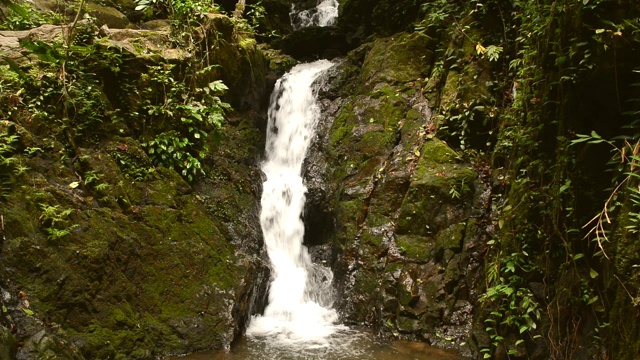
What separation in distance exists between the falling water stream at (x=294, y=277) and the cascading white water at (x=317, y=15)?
320cm

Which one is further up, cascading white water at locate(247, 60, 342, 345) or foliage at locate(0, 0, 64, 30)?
foliage at locate(0, 0, 64, 30)

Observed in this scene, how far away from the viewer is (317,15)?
15312mm

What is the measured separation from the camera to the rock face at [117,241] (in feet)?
16.1

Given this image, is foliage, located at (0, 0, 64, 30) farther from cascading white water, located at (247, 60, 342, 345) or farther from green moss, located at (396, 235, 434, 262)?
green moss, located at (396, 235, 434, 262)

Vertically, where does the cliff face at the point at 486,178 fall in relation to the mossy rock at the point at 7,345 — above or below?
above

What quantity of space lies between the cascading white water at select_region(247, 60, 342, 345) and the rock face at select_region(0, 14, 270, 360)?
1.57 ft

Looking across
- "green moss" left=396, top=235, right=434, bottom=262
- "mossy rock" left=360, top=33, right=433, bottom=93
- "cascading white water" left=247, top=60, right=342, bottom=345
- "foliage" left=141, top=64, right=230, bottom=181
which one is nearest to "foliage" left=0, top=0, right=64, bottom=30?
"foliage" left=141, top=64, right=230, bottom=181

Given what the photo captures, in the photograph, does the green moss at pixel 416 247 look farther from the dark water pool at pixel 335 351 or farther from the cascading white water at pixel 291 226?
the cascading white water at pixel 291 226

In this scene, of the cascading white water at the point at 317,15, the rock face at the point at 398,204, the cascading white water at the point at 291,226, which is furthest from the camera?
the cascading white water at the point at 317,15

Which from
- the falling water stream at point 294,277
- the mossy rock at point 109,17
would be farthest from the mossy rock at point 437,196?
the mossy rock at point 109,17

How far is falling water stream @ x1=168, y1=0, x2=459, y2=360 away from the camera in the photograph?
5898 mm

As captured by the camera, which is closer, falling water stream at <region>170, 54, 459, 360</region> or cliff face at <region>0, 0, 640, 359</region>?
cliff face at <region>0, 0, 640, 359</region>

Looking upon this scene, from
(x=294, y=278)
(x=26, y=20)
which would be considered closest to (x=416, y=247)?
(x=294, y=278)

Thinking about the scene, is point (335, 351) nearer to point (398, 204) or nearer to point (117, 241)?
point (398, 204)
